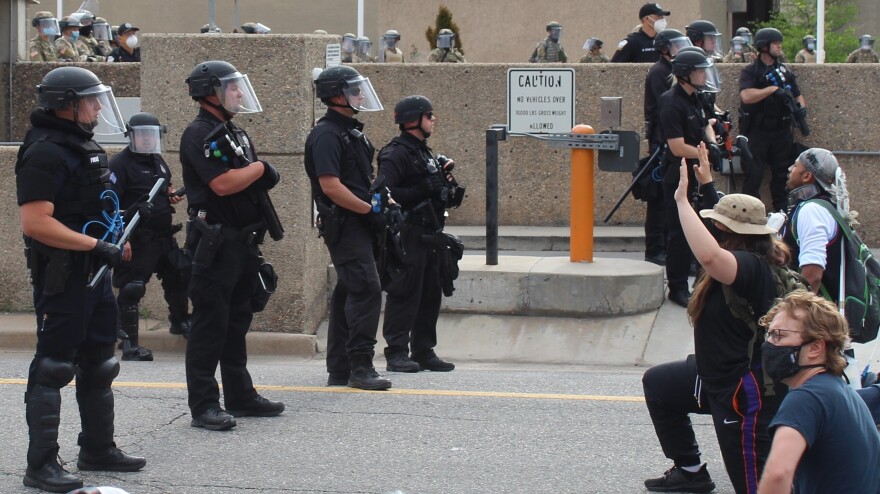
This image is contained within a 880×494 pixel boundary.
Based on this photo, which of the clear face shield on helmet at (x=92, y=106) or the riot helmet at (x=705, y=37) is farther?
the riot helmet at (x=705, y=37)

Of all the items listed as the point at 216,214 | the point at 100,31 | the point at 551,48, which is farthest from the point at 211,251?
the point at 551,48

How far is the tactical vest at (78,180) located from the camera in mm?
5875

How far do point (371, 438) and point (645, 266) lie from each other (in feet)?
13.1

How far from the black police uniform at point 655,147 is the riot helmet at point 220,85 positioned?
470 centimetres

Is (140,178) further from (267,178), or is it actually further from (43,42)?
(43,42)

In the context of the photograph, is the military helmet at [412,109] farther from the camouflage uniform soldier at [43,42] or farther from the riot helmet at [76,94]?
the camouflage uniform soldier at [43,42]

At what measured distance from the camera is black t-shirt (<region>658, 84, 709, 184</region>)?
983 centimetres

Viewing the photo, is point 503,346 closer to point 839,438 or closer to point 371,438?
point 371,438

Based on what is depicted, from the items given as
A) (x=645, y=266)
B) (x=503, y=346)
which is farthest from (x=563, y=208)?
(x=503, y=346)

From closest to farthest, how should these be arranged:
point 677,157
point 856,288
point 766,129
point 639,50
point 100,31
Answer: point 856,288
point 677,157
point 766,129
point 639,50
point 100,31

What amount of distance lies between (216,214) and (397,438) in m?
1.53

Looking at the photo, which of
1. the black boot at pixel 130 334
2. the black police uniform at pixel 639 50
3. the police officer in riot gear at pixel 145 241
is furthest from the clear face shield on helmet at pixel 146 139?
the black police uniform at pixel 639 50

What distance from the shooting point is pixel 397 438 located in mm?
6855

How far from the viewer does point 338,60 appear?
9.89 meters
